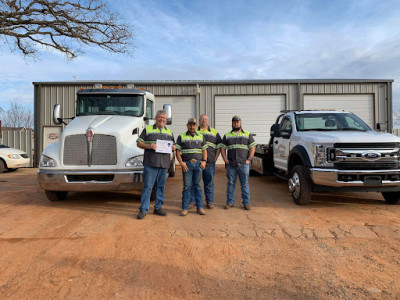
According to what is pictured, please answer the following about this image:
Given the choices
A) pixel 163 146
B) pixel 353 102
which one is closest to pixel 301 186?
pixel 163 146

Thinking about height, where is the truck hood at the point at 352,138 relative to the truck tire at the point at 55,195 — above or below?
above

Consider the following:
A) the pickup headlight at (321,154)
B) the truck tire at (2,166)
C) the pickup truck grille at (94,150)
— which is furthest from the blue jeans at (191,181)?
the truck tire at (2,166)

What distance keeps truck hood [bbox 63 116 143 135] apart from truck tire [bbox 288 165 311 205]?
3.63m

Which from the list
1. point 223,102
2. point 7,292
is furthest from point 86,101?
point 223,102

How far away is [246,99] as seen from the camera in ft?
51.1

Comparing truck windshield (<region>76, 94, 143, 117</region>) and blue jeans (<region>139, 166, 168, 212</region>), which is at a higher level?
truck windshield (<region>76, 94, 143, 117</region>)

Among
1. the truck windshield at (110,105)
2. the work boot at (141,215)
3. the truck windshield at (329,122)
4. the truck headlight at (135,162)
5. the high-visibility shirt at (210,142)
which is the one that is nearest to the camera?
the work boot at (141,215)

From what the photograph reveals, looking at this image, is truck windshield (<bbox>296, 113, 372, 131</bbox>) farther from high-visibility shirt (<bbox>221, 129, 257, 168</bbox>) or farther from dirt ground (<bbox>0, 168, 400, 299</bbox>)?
high-visibility shirt (<bbox>221, 129, 257, 168</bbox>)

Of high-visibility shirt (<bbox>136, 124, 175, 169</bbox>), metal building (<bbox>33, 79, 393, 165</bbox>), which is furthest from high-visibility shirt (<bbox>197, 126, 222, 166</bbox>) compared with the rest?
metal building (<bbox>33, 79, 393, 165</bbox>)

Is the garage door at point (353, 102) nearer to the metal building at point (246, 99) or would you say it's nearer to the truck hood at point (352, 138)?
the metal building at point (246, 99)

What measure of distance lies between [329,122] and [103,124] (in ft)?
17.1

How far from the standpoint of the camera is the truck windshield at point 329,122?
661 centimetres

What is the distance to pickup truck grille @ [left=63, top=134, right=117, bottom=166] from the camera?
Answer: 5.67m

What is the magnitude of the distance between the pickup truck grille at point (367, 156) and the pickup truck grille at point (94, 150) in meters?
4.32
